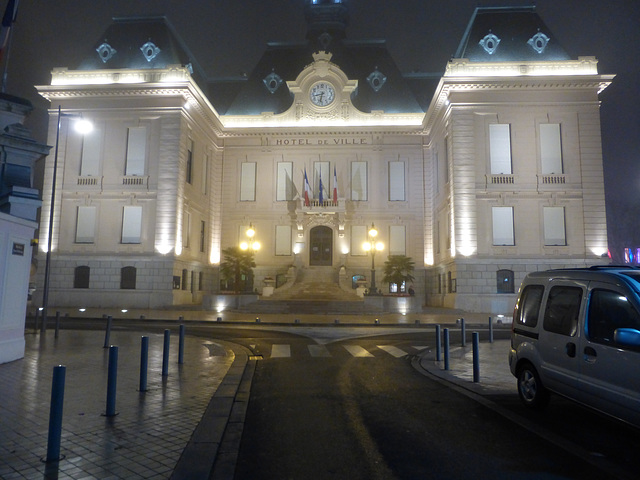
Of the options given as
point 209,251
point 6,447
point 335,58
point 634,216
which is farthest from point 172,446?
point 634,216

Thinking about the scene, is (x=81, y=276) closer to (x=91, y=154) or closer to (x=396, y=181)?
(x=91, y=154)

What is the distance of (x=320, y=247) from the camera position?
144ft

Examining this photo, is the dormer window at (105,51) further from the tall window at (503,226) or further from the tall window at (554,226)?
the tall window at (554,226)

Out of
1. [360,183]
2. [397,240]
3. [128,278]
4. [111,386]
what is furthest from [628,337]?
[360,183]

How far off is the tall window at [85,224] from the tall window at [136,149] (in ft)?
12.8

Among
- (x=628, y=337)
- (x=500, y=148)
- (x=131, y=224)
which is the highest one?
(x=500, y=148)

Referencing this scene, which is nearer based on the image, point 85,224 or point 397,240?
point 85,224

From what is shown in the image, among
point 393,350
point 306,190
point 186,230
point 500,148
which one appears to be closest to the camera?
point 393,350

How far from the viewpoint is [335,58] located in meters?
48.8

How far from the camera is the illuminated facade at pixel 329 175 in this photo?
34031mm

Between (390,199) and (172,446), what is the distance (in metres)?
39.6

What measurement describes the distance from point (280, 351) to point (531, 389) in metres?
7.79

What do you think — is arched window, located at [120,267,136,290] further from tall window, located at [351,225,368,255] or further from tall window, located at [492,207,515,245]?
tall window, located at [492,207,515,245]

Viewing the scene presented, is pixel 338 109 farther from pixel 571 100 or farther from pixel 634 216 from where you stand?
pixel 634 216
